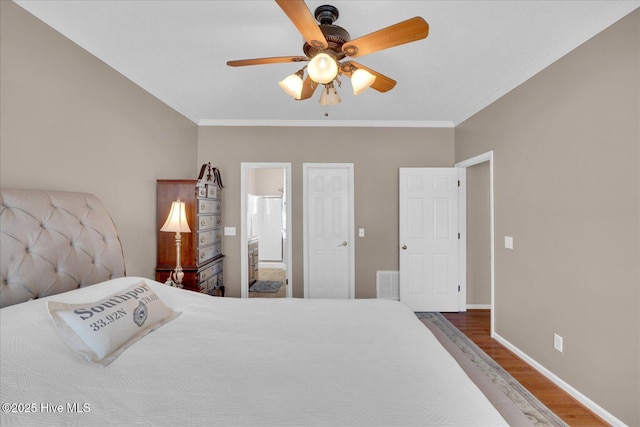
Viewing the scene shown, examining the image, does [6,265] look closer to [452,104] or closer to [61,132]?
[61,132]

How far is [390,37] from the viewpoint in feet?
4.72

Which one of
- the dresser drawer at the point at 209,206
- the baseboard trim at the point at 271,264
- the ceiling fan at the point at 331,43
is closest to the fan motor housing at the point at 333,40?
the ceiling fan at the point at 331,43

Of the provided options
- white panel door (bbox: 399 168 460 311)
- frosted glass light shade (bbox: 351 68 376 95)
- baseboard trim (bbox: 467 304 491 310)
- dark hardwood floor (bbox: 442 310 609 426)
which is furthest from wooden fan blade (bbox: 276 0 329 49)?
baseboard trim (bbox: 467 304 491 310)

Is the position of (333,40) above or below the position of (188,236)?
above

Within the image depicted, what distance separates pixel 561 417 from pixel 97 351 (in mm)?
2740

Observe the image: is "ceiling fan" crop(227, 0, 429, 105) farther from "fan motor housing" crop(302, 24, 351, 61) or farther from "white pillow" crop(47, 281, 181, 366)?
"white pillow" crop(47, 281, 181, 366)

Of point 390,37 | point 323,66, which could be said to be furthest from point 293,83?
point 390,37

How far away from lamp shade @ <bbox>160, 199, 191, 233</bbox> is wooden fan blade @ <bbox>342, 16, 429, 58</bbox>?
2016 millimetres

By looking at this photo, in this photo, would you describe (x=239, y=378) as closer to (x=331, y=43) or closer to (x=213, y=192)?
(x=331, y=43)

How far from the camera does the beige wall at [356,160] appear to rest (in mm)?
3980

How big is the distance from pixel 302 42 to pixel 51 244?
208 cm

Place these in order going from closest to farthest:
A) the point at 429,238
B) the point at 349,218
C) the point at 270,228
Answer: the point at 429,238, the point at 349,218, the point at 270,228

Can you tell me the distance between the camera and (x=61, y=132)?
1.92 m

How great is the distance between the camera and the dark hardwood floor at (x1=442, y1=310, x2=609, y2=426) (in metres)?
1.90
